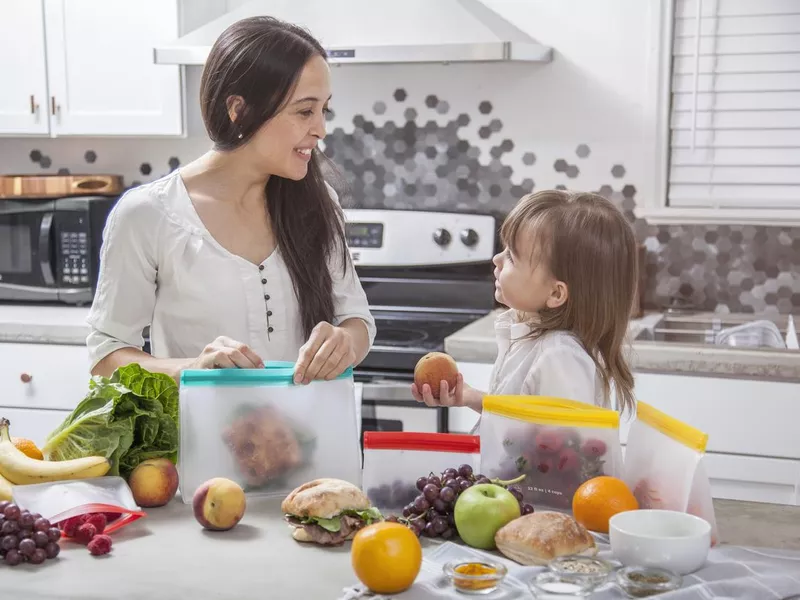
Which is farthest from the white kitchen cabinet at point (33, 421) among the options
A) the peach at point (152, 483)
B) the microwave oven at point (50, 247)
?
the peach at point (152, 483)

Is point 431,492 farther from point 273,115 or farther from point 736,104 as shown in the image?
point 736,104

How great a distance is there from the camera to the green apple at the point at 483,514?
124 cm

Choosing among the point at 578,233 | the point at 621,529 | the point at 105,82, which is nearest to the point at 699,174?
the point at 578,233

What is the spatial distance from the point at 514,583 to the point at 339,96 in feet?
8.13

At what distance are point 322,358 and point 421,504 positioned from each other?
0.27 m

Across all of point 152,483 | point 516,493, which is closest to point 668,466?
point 516,493

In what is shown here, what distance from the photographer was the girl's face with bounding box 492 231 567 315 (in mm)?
1675

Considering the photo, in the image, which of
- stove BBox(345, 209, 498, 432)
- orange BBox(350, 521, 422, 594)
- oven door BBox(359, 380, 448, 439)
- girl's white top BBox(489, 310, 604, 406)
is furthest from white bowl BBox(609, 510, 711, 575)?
stove BBox(345, 209, 498, 432)

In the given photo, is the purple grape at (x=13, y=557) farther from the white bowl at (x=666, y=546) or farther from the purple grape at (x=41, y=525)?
the white bowl at (x=666, y=546)

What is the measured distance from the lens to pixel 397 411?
8.79ft

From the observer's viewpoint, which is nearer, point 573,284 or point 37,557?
point 37,557

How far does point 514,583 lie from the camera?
3.75 feet

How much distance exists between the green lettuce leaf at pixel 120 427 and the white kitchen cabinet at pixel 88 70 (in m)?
1.88

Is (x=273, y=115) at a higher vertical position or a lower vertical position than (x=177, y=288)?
higher
